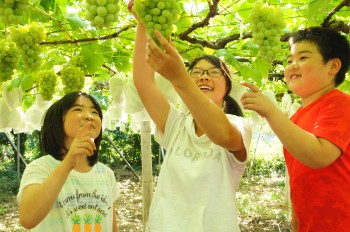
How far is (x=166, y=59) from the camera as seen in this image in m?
1.06

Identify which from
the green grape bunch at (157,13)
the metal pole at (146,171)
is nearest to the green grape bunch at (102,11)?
the green grape bunch at (157,13)

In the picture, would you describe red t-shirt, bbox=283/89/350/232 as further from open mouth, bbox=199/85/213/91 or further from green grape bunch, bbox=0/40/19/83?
green grape bunch, bbox=0/40/19/83

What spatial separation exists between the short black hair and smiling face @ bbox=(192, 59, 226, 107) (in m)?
0.35

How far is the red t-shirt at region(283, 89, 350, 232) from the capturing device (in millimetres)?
1463

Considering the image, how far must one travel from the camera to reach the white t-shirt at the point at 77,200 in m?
1.67

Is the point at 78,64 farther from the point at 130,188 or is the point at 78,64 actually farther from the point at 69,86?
the point at 130,188

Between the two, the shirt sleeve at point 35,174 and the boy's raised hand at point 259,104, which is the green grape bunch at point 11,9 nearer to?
the boy's raised hand at point 259,104

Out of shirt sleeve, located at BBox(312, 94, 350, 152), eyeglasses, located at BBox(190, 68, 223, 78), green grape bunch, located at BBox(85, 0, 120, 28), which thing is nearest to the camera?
green grape bunch, located at BBox(85, 0, 120, 28)

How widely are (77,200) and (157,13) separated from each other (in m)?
1.12

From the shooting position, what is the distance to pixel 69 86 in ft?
7.01

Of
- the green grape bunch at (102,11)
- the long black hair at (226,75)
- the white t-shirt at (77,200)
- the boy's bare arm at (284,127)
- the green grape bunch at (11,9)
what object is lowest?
the white t-shirt at (77,200)

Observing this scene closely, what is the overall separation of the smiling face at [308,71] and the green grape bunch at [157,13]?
0.82m

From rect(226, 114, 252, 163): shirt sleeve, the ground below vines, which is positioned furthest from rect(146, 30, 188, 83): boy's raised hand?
the ground below vines

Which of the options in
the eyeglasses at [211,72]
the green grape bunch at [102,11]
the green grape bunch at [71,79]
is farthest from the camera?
the green grape bunch at [71,79]
